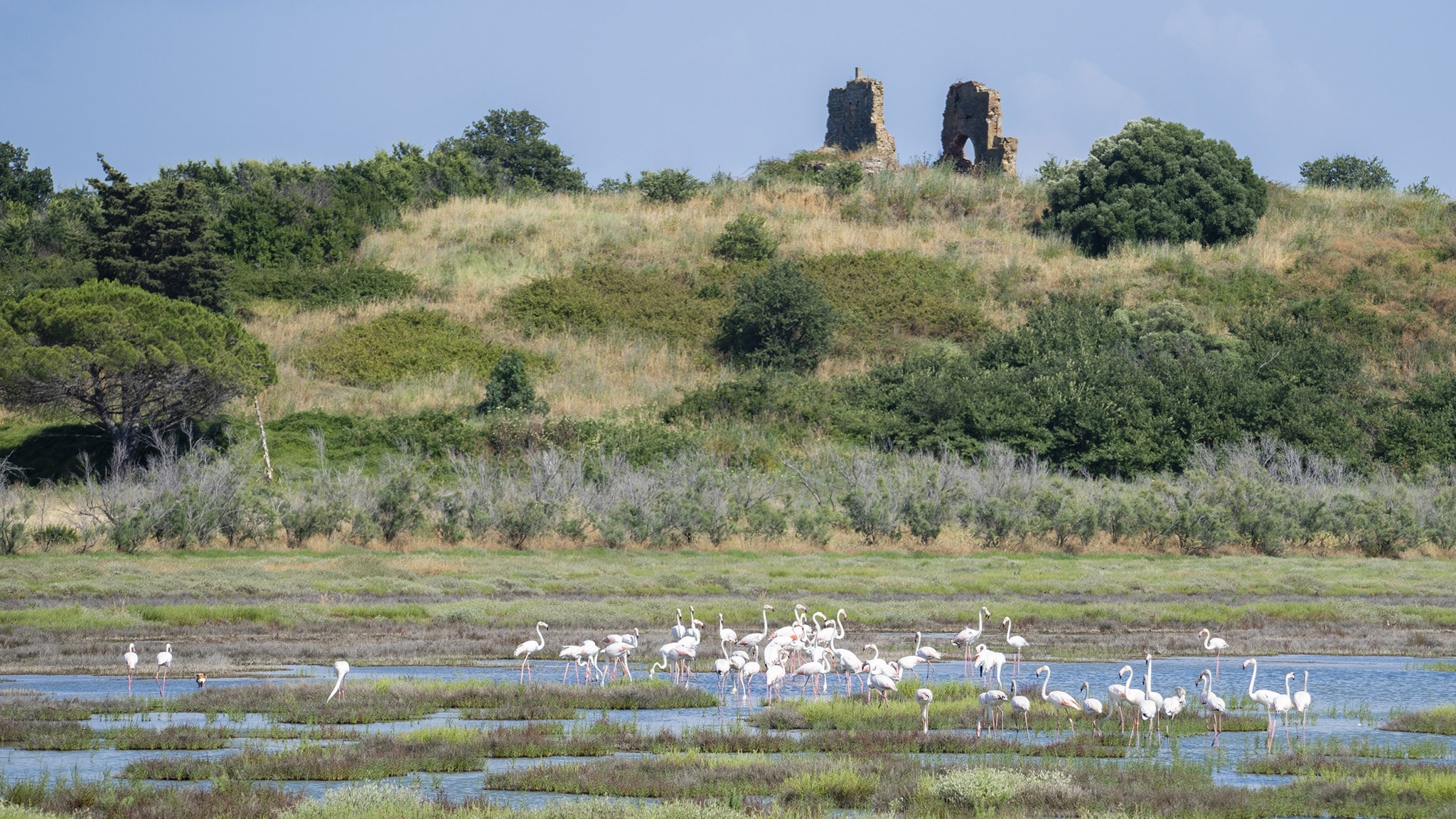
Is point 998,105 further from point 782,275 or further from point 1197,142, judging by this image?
point 782,275

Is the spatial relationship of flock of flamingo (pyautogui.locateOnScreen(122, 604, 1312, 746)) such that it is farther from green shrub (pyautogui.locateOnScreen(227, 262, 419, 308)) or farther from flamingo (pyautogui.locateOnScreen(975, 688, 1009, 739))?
green shrub (pyautogui.locateOnScreen(227, 262, 419, 308))

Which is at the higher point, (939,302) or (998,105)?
(998,105)

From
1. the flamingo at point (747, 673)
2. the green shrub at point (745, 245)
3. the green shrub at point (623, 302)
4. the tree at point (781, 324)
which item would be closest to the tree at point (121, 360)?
the green shrub at point (623, 302)

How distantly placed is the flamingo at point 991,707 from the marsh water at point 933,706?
1.63ft

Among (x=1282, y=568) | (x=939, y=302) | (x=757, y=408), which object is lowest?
(x=1282, y=568)

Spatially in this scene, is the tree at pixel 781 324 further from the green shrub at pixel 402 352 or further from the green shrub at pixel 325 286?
the green shrub at pixel 325 286

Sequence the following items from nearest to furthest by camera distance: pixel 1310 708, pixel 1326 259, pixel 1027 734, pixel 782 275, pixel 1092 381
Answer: pixel 1027 734
pixel 1310 708
pixel 1092 381
pixel 782 275
pixel 1326 259

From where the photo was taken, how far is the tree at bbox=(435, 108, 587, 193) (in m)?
86.2

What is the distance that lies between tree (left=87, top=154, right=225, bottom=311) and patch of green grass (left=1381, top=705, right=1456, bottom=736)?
44.3m

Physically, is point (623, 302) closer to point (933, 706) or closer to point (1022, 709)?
point (933, 706)

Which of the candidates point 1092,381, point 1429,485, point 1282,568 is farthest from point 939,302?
point 1282,568

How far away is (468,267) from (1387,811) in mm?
51670

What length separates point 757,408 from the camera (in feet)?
148

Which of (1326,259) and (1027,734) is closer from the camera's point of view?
(1027,734)
